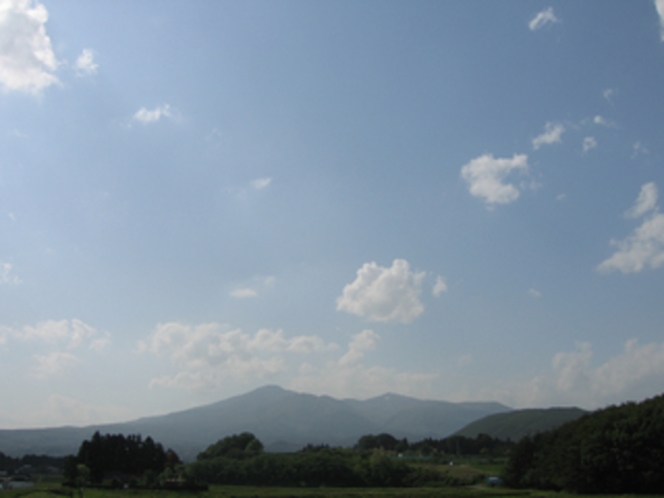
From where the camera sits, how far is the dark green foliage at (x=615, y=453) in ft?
154

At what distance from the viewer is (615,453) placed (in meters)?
47.9

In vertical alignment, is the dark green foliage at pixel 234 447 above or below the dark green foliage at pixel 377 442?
above

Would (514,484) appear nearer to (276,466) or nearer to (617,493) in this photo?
(617,493)

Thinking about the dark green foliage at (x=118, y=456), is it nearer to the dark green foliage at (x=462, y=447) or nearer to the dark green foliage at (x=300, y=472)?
the dark green foliage at (x=300, y=472)

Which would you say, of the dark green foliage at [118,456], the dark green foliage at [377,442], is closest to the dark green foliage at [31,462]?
the dark green foliage at [118,456]

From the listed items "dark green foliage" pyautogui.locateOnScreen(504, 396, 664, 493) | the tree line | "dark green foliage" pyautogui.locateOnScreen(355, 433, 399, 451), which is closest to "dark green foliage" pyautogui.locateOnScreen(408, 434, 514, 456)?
"dark green foliage" pyautogui.locateOnScreen(355, 433, 399, 451)

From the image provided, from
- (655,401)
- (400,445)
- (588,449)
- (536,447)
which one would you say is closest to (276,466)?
(536,447)

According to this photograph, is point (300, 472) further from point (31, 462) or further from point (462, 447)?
point (462, 447)

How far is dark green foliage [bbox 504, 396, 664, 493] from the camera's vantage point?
46.8m

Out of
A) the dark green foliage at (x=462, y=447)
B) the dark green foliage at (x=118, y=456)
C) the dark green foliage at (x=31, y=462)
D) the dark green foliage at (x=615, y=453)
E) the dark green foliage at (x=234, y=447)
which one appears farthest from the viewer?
the dark green foliage at (x=462, y=447)

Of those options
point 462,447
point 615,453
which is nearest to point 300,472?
point 615,453

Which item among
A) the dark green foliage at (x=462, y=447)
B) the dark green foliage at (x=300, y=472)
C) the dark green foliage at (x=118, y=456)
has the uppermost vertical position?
the dark green foliage at (x=118, y=456)

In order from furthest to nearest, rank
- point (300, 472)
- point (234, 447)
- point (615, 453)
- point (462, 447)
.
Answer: point (462, 447)
point (234, 447)
point (300, 472)
point (615, 453)

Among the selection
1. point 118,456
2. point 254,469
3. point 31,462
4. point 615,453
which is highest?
point 615,453
